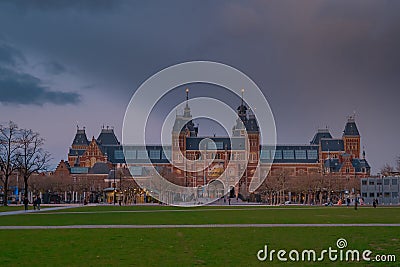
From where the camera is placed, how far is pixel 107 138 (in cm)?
16688

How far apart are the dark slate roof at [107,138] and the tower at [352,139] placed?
67.4 meters

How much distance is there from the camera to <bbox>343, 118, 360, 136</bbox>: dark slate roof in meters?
158

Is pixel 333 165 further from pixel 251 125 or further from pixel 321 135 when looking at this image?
pixel 251 125

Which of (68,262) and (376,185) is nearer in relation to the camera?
(68,262)

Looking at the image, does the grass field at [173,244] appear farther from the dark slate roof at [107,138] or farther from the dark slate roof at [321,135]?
the dark slate roof at [107,138]

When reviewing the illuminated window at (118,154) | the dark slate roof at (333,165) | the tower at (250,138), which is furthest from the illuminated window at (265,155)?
the illuminated window at (118,154)

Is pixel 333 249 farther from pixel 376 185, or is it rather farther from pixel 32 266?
pixel 376 185

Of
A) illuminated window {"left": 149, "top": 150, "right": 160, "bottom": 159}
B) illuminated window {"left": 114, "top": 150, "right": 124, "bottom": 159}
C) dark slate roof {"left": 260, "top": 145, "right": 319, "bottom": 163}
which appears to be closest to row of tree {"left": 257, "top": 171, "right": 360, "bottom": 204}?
dark slate roof {"left": 260, "top": 145, "right": 319, "bottom": 163}

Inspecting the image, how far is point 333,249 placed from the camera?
17.2 metres

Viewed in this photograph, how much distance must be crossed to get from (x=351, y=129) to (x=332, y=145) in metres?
7.30

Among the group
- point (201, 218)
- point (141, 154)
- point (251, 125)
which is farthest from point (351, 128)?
point (201, 218)

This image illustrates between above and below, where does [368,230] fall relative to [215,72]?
below

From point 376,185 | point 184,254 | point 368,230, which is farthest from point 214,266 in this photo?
point 376,185

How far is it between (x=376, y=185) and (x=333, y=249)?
7833 cm
